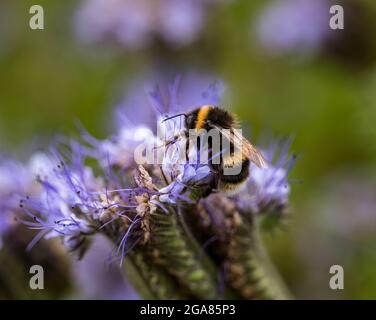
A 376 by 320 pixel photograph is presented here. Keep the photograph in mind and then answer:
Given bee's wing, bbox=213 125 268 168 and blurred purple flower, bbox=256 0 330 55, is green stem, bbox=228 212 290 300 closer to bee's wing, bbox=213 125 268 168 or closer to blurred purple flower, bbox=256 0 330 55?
bee's wing, bbox=213 125 268 168

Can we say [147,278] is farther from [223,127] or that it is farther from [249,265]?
[223,127]

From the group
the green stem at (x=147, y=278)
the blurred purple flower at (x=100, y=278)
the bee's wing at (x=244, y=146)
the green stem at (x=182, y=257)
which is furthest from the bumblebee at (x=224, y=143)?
the blurred purple flower at (x=100, y=278)

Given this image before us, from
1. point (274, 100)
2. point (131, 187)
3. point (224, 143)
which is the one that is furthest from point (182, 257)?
point (274, 100)

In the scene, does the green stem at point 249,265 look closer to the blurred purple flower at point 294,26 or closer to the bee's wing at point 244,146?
the bee's wing at point 244,146
